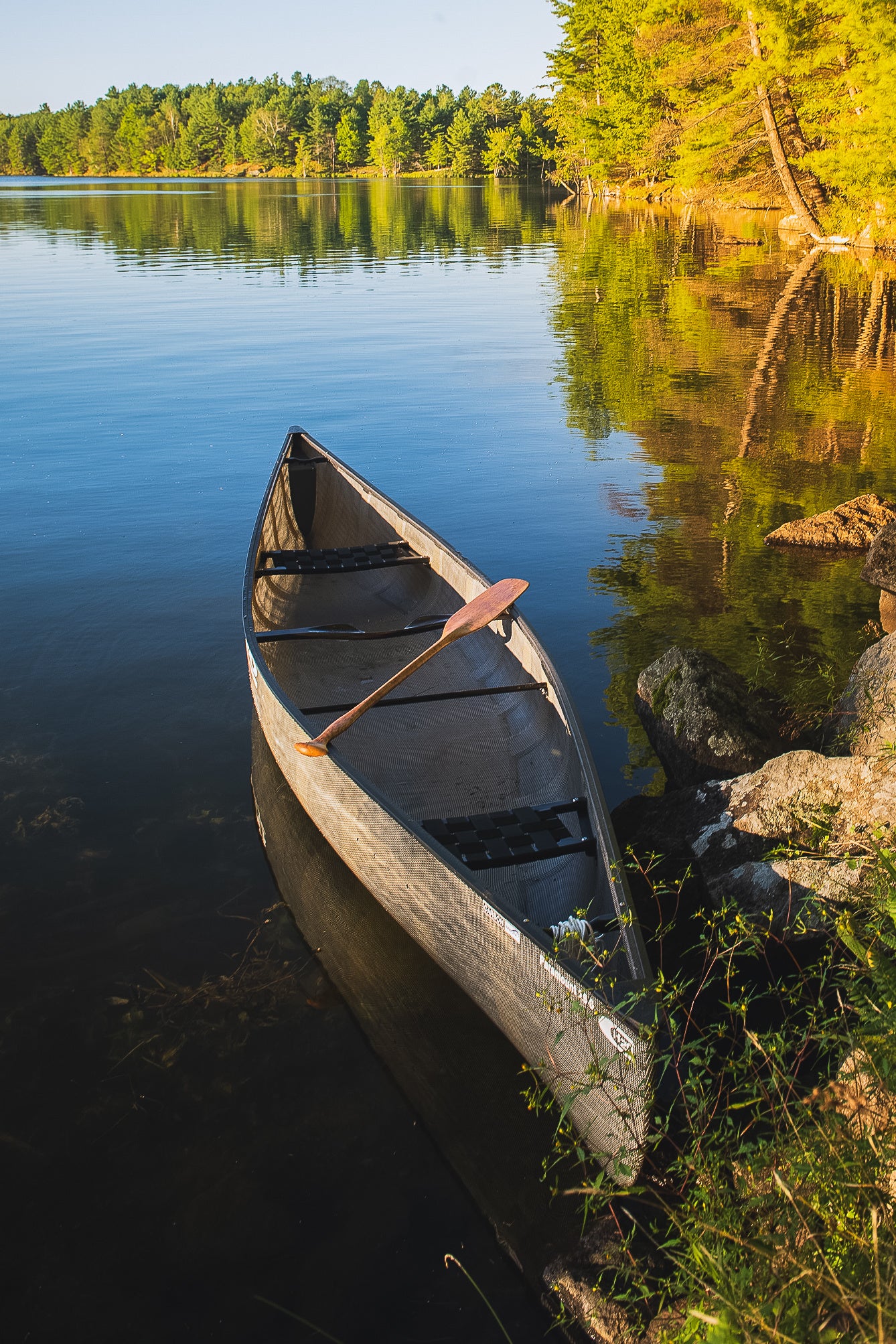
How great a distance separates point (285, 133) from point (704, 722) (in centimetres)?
14768

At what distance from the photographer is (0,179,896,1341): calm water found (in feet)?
11.3

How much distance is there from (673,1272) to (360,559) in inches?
222

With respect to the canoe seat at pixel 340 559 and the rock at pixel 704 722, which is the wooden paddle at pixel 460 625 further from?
the canoe seat at pixel 340 559

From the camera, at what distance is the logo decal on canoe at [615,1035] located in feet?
9.71

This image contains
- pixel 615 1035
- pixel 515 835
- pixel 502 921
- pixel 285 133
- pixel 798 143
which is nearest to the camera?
pixel 615 1035

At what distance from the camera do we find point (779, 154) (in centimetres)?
3228

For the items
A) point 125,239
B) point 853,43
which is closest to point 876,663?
point 853,43

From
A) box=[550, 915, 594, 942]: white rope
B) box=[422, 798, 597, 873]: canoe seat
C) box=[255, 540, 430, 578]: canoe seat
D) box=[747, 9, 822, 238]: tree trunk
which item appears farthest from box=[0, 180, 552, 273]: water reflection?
box=[550, 915, 594, 942]: white rope

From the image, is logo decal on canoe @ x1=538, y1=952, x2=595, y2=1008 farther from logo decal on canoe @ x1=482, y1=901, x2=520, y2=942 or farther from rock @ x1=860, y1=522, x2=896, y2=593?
rock @ x1=860, y1=522, x2=896, y2=593

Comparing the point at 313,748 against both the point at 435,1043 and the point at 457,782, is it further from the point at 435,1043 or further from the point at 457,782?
the point at 435,1043

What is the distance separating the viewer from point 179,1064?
13.4ft

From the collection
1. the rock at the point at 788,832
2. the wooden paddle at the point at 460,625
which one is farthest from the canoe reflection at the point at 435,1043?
the rock at the point at 788,832

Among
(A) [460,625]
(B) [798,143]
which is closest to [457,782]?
(A) [460,625]

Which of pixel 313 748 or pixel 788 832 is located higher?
pixel 313 748
